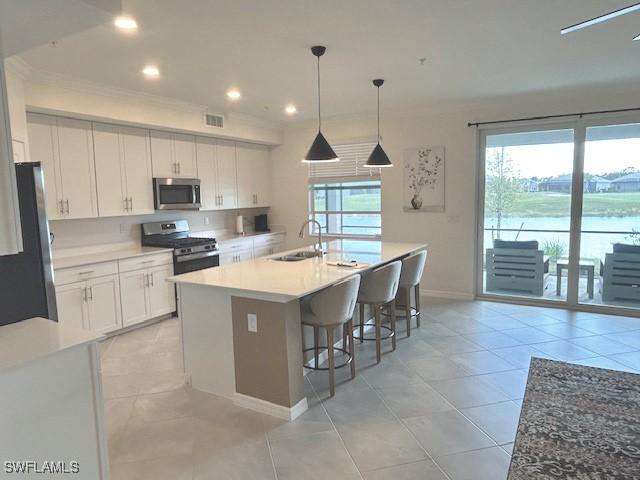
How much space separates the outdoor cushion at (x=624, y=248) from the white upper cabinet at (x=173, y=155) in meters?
5.39

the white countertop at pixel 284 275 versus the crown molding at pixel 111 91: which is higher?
the crown molding at pixel 111 91

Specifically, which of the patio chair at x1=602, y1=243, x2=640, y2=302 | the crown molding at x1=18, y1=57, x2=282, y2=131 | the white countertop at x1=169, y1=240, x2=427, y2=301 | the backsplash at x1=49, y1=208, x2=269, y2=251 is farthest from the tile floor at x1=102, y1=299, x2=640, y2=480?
the crown molding at x1=18, y1=57, x2=282, y2=131

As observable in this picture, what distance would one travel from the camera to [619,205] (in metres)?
4.90

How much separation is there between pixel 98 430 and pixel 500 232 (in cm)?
517

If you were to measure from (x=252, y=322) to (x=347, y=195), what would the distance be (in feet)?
13.2

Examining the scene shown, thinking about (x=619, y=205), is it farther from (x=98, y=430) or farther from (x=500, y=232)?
(x=98, y=430)

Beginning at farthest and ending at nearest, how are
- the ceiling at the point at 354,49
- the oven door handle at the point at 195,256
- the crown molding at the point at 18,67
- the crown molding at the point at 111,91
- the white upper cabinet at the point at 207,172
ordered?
1. the white upper cabinet at the point at 207,172
2. the oven door handle at the point at 195,256
3. the crown molding at the point at 111,91
4. the crown molding at the point at 18,67
5. the ceiling at the point at 354,49

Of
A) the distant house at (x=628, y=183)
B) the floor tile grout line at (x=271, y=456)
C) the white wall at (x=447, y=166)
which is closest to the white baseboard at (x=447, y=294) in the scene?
the white wall at (x=447, y=166)

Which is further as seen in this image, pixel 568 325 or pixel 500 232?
pixel 500 232

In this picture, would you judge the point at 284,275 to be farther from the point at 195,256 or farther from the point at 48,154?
the point at 48,154

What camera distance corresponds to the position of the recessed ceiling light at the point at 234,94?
457 cm

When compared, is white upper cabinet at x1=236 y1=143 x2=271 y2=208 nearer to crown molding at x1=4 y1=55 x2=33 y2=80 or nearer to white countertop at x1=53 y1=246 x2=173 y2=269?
white countertop at x1=53 y1=246 x2=173 y2=269

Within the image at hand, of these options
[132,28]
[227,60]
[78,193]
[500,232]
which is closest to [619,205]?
[500,232]

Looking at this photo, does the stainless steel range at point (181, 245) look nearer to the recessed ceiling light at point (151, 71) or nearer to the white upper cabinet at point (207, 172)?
the white upper cabinet at point (207, 172)
